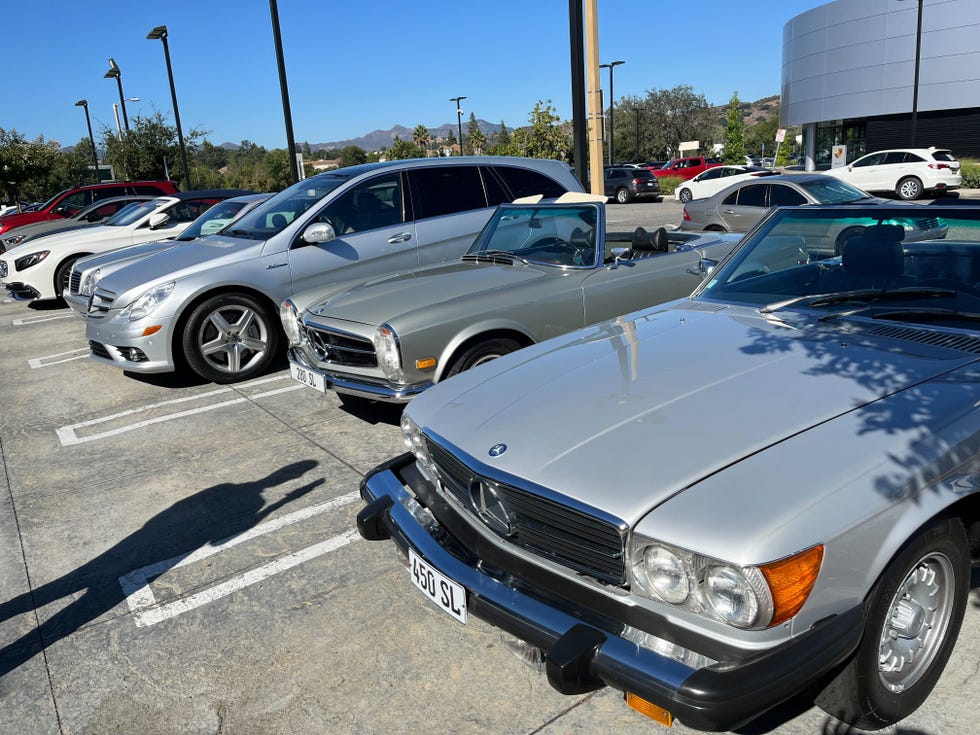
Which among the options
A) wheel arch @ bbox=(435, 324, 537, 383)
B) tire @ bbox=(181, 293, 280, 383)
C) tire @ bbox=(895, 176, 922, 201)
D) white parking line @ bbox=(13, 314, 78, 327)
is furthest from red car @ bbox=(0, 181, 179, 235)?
tire @ bbox=(895, 176, 922, 201)

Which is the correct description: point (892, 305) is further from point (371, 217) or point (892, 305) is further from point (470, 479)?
point (371, 217)

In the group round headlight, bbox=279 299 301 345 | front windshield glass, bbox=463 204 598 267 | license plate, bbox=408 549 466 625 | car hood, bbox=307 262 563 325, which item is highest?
front windshield glass, bbox=463 204 598 267

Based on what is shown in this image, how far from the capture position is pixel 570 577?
7.57 feet

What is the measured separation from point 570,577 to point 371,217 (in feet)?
18.5

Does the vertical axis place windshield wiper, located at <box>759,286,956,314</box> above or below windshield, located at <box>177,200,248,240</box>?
below

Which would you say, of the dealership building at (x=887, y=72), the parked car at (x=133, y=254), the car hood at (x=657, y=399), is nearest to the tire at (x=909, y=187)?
the dealership building at (x=887, y=72)

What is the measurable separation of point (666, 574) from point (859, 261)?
6.92 ft

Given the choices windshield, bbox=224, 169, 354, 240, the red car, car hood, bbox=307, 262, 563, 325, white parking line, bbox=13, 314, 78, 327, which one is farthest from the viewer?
the red car

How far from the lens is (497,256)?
5953mm

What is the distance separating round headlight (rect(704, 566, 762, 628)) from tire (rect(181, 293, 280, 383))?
580 centimetres

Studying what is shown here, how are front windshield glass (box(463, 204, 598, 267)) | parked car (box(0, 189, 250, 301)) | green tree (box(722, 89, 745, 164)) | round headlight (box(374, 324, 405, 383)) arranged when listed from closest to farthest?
round headlight (box(374, 324, 405, 383)) → front windshield glass (box(463, 204, 598, 267)) → parked car (box(0, 189, 250, 301)) → green tree (box(722, 89, 745, 164))

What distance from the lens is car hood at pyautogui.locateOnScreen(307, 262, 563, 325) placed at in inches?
202

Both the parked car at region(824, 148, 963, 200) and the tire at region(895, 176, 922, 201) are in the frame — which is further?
the tire at region(895, 176, 922, 201)

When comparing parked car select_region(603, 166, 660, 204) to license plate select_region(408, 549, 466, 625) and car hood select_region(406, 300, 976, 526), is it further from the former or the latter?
license plate select_region(408, 549, 466, 625)
